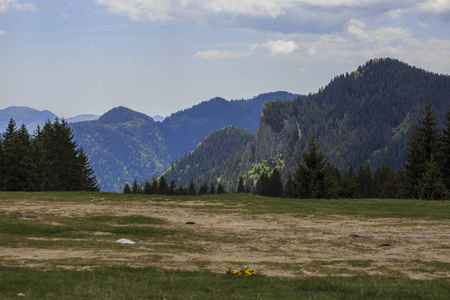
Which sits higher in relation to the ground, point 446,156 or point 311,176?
point 446,156

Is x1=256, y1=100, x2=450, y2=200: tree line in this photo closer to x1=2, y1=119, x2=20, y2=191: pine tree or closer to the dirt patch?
the dirt patch

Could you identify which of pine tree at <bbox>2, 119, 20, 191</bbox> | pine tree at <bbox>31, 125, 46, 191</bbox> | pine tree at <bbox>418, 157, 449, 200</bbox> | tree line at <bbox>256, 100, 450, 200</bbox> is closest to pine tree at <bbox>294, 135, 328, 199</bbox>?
tree line at <bbox>256, 100, 450, 200</bbox>

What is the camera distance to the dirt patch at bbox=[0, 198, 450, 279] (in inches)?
667

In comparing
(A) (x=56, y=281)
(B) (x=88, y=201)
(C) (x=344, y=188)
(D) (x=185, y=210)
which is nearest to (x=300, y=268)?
(A) (x=56, y=281)

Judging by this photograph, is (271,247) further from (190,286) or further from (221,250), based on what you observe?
(190,286)

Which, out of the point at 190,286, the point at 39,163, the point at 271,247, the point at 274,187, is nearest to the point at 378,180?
the point at 274,187

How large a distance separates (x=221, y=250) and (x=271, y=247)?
8.16 ft

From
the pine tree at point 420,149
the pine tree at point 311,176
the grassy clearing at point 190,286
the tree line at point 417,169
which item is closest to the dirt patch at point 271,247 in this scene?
the grassy clearing at point 190,286

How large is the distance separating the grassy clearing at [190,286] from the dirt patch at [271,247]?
Answer: 137cm

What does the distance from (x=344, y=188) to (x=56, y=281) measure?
230ft

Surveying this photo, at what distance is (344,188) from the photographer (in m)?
78.6

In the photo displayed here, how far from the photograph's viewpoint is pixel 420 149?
59.2 metres

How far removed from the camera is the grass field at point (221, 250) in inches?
523

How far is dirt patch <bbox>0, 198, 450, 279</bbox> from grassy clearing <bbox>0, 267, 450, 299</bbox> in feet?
4.49
